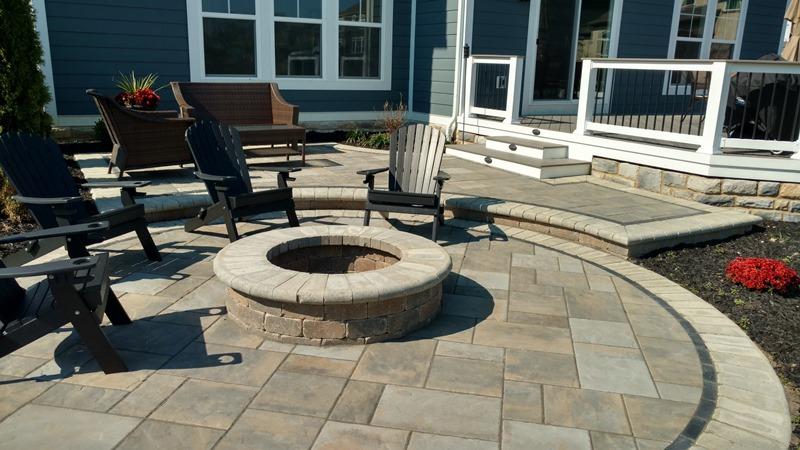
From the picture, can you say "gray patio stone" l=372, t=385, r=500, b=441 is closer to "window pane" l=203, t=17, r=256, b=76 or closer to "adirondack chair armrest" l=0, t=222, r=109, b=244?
"adirondack chair armrest" l=0, t=222, r=109, b=244

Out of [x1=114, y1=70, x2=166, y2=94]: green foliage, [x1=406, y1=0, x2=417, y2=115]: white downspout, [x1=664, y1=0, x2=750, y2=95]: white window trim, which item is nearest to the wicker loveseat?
[x1=114, y1=70, x2=166, y2=94]: green foliage

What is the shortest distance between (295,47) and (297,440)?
27.9 ft

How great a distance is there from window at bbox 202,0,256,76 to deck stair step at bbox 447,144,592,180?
404 centimetres

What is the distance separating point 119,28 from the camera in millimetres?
8289

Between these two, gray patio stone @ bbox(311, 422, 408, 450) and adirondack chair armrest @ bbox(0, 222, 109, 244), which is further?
adirondack chair armrest @ bbox(0, 222, 109, 244)

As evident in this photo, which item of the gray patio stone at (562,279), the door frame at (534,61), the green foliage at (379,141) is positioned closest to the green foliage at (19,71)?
the green foliage at (379,141)

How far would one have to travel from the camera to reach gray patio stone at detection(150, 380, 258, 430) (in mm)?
2389

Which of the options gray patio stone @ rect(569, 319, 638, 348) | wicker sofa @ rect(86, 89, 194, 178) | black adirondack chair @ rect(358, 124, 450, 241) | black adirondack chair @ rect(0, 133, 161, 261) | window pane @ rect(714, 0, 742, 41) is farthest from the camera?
window pane @ rect(714, 0, 742, 41)

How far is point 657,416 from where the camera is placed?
8.22 ft

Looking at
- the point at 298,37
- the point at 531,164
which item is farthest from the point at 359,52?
the point at 531,164

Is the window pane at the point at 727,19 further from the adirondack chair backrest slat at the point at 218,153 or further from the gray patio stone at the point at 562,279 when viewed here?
the adirondack chair backrest slat at the point at 218,153

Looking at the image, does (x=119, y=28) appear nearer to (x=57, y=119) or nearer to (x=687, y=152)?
(x=57, y=119)

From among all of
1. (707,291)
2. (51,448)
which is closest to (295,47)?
(707,291)

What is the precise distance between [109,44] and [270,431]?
776 cm
